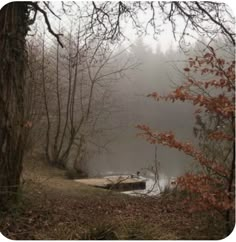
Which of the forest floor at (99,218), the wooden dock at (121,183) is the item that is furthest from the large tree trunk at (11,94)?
the wooden dock at (121,183)

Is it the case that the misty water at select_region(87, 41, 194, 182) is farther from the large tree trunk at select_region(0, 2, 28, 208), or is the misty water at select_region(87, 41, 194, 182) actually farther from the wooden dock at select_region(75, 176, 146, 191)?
the large tree trunk at select_region(0, 2, 28, 208)

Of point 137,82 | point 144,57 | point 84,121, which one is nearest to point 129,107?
point 137,82

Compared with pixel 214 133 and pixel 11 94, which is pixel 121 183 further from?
pixel 214 133

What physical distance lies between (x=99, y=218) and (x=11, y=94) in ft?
5.82

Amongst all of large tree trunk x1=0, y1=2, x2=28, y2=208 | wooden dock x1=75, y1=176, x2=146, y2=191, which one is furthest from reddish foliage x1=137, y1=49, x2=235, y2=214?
wooden dock x1=75, y1=176, x2=146, y2=191

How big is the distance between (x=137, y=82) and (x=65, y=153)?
5.29m

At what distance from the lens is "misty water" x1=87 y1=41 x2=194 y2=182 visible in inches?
210

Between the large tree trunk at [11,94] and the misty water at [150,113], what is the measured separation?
1.50 metres

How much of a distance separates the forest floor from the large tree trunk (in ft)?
0.88

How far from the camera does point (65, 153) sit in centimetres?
1112

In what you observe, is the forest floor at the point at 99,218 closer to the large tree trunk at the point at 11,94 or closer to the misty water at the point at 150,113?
the large tree trunk at the point at 11,94

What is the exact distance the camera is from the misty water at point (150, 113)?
5.34m

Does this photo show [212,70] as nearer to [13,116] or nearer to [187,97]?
[187,97]

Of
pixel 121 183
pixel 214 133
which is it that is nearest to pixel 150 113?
pixel 214 133
